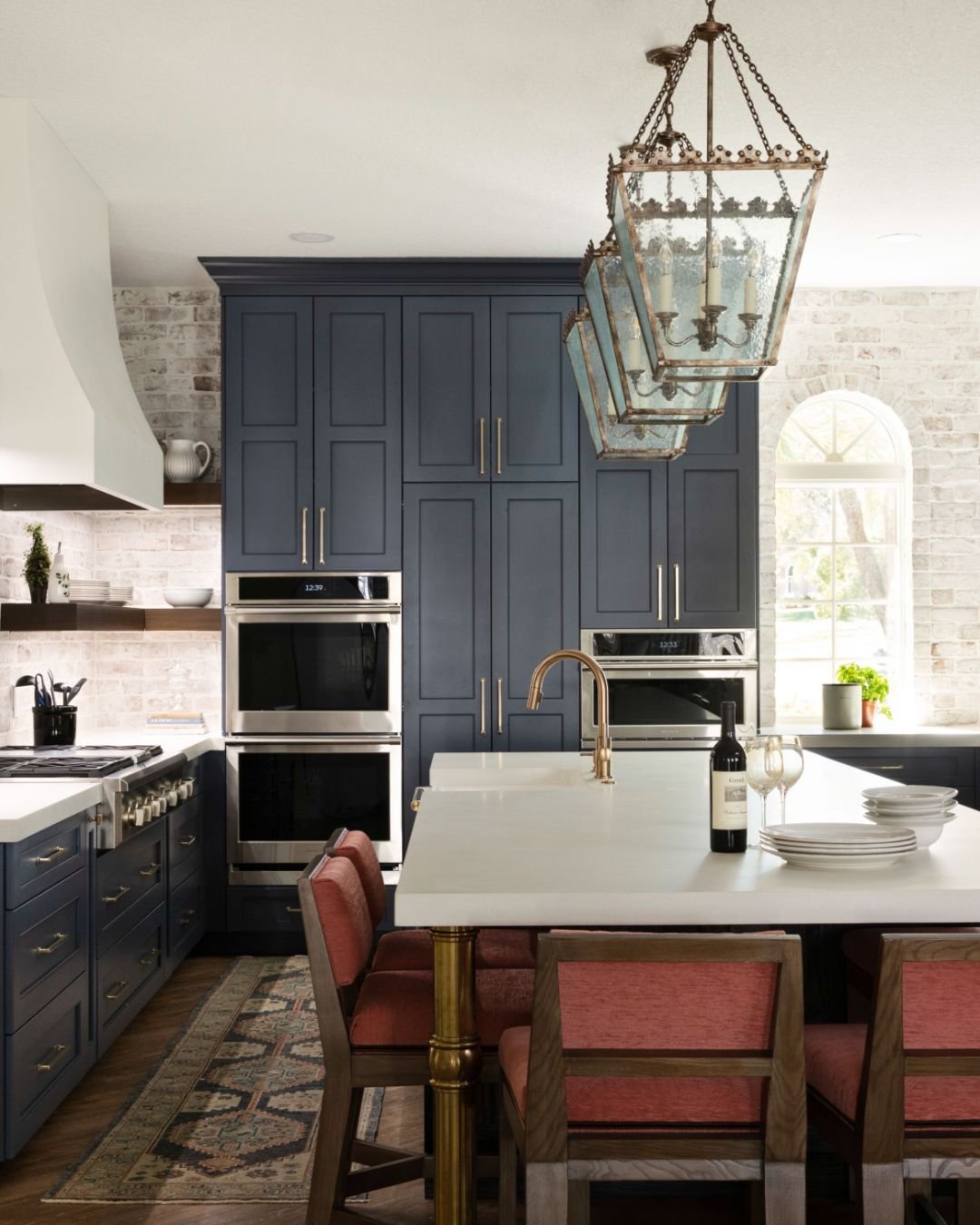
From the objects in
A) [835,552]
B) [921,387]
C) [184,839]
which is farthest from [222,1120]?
[921,387]

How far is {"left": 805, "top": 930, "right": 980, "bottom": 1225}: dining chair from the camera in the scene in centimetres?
170

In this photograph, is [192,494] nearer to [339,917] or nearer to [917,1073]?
[339,917]

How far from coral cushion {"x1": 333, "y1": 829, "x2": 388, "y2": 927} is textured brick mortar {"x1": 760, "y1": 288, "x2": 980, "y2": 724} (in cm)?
343

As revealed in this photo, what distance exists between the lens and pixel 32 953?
3031 mm

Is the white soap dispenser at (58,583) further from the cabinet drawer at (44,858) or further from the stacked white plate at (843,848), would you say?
the stacked white plate at (843,848)

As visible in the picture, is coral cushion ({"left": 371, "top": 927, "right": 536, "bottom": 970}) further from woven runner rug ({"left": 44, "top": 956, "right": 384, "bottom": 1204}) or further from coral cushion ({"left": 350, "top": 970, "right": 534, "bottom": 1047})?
woven runner rug ({"left": 44, "top": 956, "right": 384, "bottom": 1204})

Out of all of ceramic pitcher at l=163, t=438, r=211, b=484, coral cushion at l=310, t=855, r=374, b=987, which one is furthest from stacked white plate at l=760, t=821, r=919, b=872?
ceramic pitcher at l=163, t=438, r=211, b=484

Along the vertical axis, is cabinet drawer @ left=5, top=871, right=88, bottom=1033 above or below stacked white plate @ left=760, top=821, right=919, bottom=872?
below

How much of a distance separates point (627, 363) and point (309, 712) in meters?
2.78

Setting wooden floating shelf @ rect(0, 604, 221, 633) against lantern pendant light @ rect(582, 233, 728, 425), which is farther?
wooden floating shelf @ rect(0, 604, 221, 633)

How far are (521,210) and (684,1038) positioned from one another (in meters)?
3.56

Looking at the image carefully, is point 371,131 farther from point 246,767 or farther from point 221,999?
point 221,999

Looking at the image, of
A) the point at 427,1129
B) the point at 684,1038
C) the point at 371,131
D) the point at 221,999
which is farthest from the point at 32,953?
the point at 371,131

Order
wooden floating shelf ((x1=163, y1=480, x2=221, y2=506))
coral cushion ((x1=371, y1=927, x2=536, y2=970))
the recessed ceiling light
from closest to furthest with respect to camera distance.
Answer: coral cushion ((x1=371, y1=927, x2=536, y2=970)), the recessed ceiling light, wooden floating shelf ((x1=163, y1=480, x2=221, y2=506))
